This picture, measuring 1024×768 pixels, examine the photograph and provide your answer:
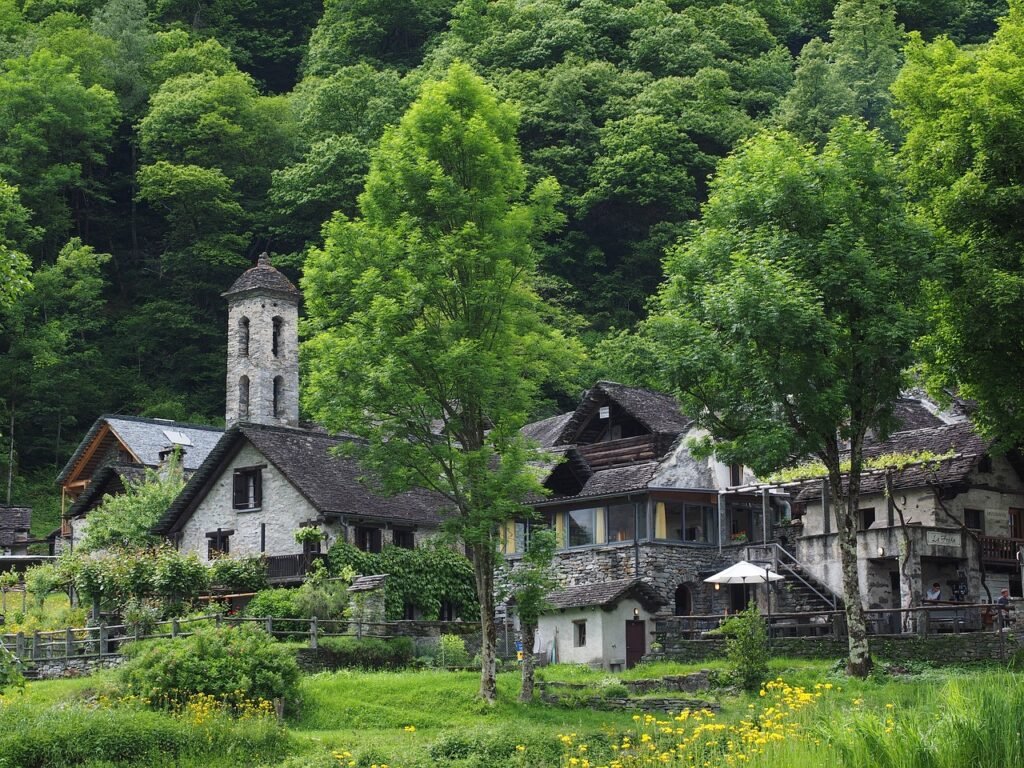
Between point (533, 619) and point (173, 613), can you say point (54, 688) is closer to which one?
point (173, 613)

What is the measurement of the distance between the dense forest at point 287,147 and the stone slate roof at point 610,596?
2557cm

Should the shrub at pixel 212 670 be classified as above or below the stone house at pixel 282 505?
below

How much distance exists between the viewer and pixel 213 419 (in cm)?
8262

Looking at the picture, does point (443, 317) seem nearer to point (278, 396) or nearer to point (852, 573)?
point (852, 573)

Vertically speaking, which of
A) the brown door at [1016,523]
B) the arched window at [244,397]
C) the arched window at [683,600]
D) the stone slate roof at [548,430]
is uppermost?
the arched window at [244,397]

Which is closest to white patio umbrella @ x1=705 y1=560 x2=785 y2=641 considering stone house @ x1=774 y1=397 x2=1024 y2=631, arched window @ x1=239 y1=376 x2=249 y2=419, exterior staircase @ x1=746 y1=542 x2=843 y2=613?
exterior staircase @ x1=746 y1=542 x2=843 y2=613

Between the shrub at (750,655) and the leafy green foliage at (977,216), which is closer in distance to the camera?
the shrub at (750,655)

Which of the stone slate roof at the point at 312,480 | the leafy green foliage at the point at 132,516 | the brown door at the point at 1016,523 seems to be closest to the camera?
the brown door at the point at 1016,523

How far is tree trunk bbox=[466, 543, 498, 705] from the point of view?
117ft

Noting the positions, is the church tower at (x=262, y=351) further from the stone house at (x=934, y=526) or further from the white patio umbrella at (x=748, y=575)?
the stone house at (x=934, y=526)

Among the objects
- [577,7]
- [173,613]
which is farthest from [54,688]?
[577,7]

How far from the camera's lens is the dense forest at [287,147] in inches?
3255

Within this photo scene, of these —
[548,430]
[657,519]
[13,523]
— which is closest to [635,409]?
[657,519]

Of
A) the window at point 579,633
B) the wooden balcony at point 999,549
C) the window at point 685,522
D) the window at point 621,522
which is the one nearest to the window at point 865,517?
the wooden balcony at point 999,549
